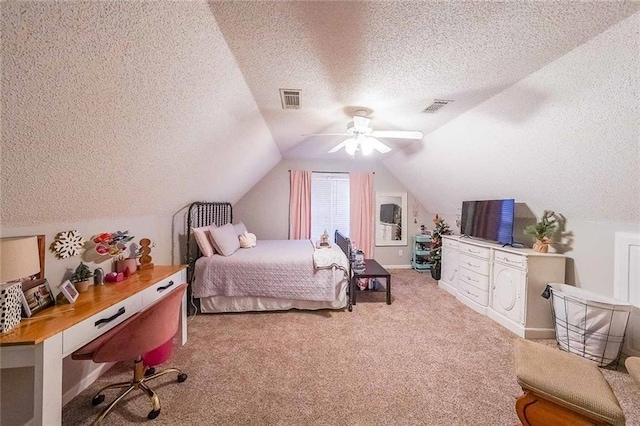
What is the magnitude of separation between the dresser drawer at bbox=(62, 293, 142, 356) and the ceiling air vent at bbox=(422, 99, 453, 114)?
300cm

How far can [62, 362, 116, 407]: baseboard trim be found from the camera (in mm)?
1663

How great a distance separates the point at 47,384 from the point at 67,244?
975mm

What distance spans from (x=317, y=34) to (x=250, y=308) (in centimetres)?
294

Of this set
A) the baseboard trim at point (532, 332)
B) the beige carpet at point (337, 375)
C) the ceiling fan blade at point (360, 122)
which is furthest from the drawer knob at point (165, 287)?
the baseboard trim at point (532, 332)

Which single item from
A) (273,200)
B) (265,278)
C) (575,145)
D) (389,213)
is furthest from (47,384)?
(389,213)

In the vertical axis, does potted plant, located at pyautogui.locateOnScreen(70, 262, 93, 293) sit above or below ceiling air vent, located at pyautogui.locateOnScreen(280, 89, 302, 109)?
below

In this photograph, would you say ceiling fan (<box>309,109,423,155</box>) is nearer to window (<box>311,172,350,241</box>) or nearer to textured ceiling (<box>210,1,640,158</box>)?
textured ceiling (<box>210,1,640,158</box>)

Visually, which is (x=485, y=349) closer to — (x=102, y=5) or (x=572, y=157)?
(x=572, y=157)

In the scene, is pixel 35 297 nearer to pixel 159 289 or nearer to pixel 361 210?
pixel 159 289

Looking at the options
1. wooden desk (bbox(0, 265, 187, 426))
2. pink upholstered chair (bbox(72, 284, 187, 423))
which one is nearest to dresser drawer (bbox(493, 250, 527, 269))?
pink upholstered chair (bbox(72, 284, 187, 423))

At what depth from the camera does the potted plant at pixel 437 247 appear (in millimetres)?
4545

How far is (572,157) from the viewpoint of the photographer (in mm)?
2131

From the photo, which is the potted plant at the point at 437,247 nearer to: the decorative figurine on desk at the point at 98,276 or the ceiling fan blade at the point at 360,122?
the ceiling fan blade at the point at 360,122

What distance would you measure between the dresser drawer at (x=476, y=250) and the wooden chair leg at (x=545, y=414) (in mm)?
2171
